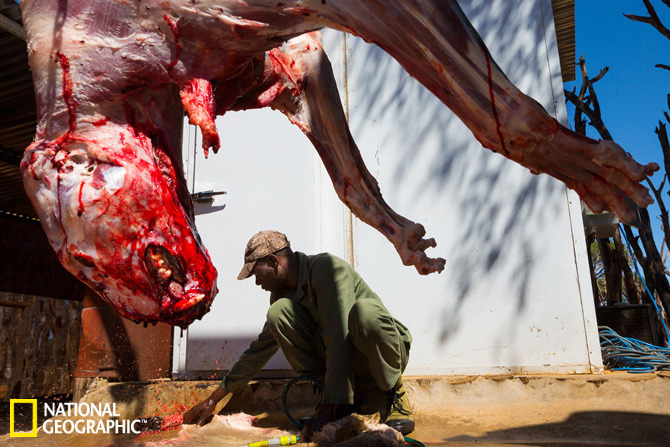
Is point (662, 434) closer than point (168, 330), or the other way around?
point (662, 434)

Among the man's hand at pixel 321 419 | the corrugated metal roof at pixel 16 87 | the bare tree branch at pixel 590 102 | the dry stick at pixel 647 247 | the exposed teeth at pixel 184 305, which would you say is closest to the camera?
the exposed teeth at pixel 184 305

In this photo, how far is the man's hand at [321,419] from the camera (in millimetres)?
2617

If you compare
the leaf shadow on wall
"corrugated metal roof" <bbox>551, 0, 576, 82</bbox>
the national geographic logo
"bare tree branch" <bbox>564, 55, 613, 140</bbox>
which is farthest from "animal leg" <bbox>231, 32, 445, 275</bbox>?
"bare tree branch" <bbox>564, 55, 613, 140</bbox>

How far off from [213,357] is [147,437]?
1.02 meters

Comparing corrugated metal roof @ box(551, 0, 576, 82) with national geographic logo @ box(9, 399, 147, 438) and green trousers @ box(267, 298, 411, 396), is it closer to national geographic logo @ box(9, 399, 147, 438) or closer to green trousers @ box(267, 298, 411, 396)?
green trousers @ box(267, 298, 411, 396)

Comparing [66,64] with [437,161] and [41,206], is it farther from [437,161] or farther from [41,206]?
[437,161]

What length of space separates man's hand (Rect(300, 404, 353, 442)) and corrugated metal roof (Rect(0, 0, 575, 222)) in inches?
131

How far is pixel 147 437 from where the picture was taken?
3125 millimetres

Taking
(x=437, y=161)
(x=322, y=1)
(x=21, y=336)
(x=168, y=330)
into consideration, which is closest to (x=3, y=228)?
(x=21, y=336)

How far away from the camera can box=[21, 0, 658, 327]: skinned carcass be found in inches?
50.7

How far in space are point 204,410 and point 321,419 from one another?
1.09 meters

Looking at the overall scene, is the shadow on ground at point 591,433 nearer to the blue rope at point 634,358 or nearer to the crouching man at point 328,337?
the crouching man at point 328,337

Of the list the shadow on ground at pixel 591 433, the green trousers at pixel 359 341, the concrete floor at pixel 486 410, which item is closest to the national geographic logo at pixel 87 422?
the concrete floor at pixel 486 410

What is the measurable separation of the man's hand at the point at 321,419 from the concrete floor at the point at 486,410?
439 mm
